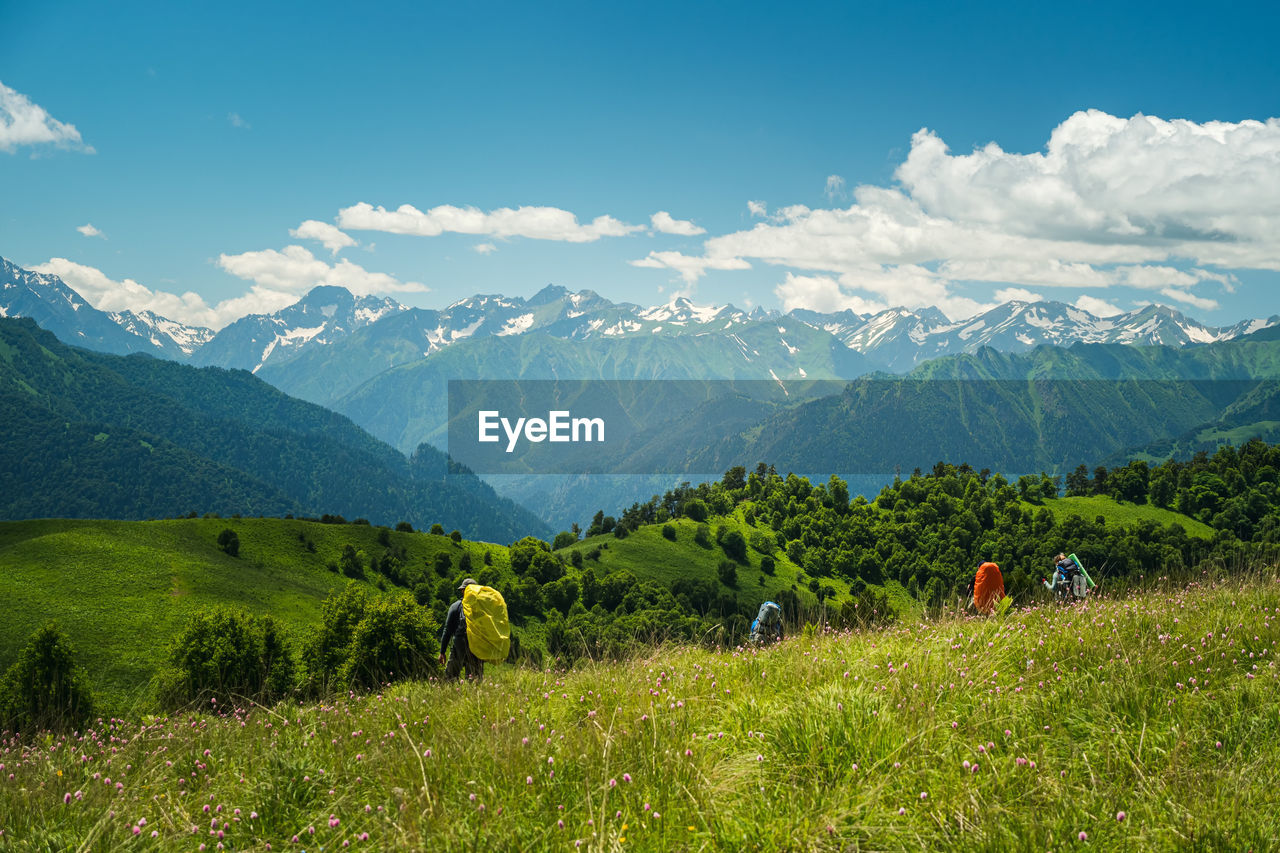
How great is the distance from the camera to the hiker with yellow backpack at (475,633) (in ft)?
38.2

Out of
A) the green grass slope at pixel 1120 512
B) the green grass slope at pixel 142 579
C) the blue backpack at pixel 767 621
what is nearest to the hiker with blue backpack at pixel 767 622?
the blue backpack at pixel 767 621

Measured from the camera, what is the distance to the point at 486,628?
1173 cm

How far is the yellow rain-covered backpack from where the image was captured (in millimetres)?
11648

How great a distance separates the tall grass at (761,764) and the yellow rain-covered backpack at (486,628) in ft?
13.6

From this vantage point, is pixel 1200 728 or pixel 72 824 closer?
pixel 72 824

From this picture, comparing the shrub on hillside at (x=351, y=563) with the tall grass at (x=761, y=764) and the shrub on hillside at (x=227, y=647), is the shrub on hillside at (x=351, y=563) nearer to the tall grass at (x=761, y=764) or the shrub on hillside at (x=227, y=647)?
the shrub on hillside at (x=227, y=647)

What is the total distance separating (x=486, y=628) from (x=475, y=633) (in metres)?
0.20

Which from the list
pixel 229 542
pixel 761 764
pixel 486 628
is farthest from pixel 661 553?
pixel 761 764

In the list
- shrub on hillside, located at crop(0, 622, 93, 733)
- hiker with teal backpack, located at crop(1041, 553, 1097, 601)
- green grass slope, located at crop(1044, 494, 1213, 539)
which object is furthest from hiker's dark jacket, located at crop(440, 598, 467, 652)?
green grass slope, located at crop(1044, 494, 1213, 539)

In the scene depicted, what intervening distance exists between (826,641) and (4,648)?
10536 centimetres

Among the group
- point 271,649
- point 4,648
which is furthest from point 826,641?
point 4,648

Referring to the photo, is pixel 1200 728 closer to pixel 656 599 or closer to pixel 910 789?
pixel 910 789

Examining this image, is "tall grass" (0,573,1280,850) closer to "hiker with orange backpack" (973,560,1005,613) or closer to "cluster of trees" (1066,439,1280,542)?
"hiker with orange backpack" (973,560,1005,613)

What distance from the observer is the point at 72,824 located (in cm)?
480
